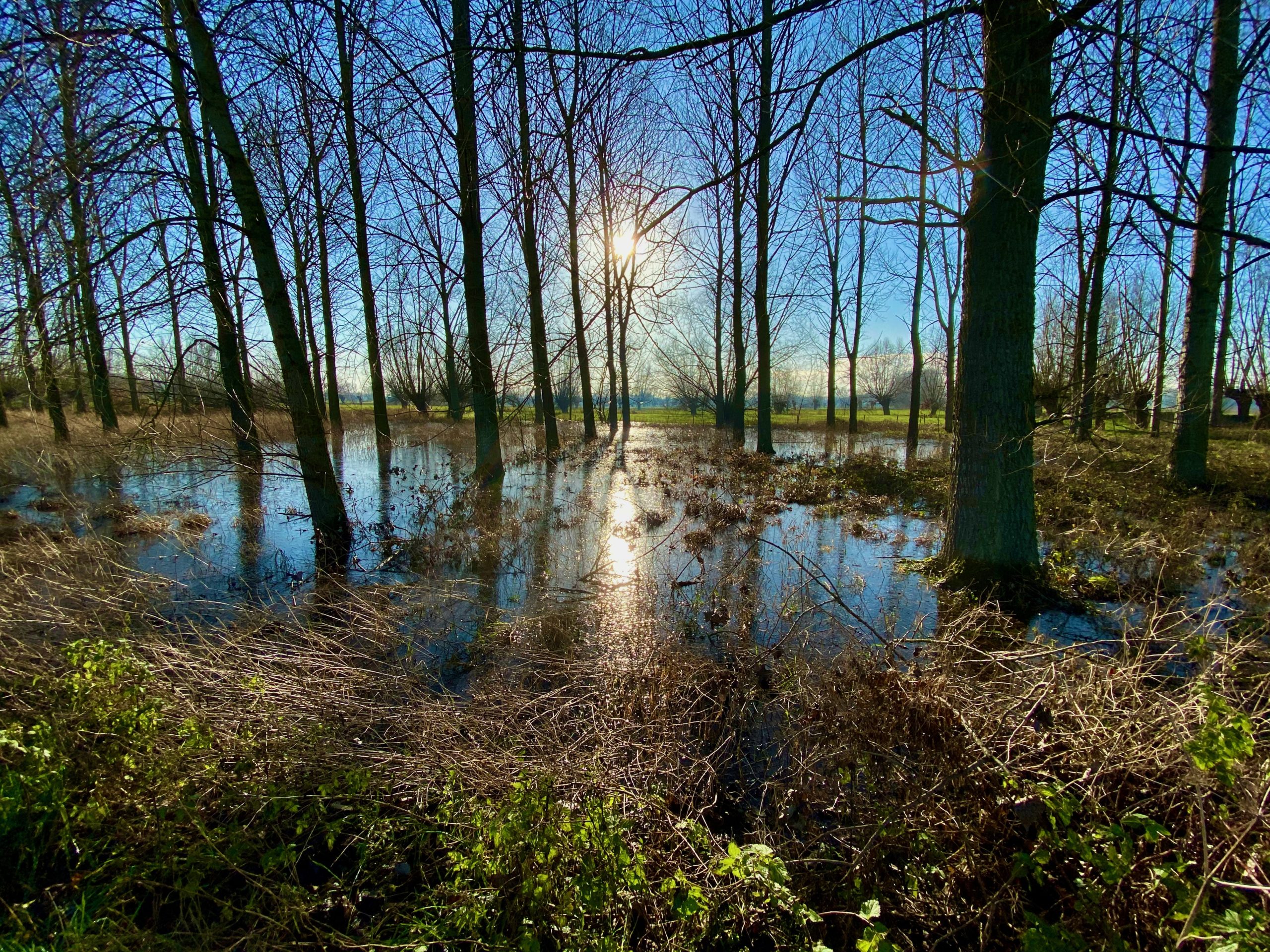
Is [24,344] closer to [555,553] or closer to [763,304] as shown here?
[555,553]

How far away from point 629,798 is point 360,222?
22.4 feet

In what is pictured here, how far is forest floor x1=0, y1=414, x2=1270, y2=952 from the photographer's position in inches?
73.3

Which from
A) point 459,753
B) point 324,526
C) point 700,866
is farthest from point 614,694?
point 324,526

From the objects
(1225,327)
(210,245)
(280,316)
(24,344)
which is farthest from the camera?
(1225,327)

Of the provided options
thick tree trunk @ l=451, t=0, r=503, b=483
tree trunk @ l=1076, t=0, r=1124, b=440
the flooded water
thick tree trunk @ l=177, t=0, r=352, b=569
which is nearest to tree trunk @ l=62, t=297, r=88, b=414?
the flooded water

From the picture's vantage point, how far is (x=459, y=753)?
2.70 m

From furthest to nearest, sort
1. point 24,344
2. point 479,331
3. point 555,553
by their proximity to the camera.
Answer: point 479,331 → point 555,553 → point 24,344

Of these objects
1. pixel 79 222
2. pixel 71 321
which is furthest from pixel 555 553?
pixel 79 222

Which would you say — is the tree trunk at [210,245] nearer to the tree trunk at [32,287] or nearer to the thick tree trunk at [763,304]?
the tree trunk at [32,287]

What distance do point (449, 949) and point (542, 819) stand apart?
48cm

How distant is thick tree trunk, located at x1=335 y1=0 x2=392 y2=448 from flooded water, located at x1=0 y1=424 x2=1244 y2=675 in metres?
2.28

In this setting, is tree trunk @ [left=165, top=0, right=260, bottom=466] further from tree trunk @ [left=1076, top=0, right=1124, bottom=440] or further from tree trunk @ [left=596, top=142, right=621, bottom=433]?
tree trunk @ [left=1076, top=0, right=1124, bottom=440]

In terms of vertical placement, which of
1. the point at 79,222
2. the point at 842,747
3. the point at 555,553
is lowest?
the point at 555,553

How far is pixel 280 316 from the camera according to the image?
6535mm
